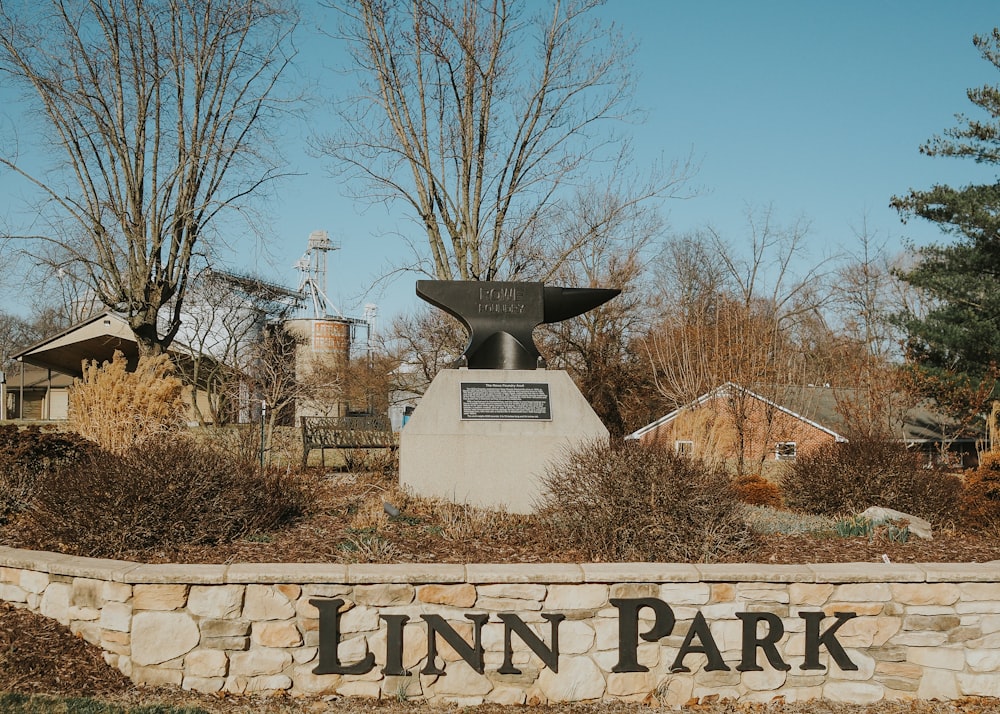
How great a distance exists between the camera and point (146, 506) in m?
6.25

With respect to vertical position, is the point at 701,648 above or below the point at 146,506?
Result: below

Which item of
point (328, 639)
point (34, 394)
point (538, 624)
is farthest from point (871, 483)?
point (34, 394)

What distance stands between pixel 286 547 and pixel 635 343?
20.1m

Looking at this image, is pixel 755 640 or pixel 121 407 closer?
pixel 755 640

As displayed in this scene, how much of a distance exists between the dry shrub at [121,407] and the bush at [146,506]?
2.82 m

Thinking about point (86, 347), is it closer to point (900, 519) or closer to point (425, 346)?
point (425, 346)

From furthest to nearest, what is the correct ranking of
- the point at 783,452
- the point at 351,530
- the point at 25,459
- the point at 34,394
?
the point at 34,394
the point at 783,452
the point at 25,459
the point at 351,530

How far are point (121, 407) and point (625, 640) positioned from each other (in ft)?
23.7

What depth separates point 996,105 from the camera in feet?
56.7

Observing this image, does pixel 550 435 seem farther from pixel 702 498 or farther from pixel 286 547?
pixel 286 547

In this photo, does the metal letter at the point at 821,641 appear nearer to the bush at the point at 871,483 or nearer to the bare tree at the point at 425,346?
the bush at the point at 871,483

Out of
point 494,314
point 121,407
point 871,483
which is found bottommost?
point 871,483

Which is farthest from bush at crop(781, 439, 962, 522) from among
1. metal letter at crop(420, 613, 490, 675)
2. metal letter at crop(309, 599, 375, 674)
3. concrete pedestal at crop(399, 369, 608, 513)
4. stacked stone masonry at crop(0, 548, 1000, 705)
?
metal letter at crop(309, 599, 375, 674)

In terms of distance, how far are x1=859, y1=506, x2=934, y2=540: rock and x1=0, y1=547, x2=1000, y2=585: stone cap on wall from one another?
1.40m
